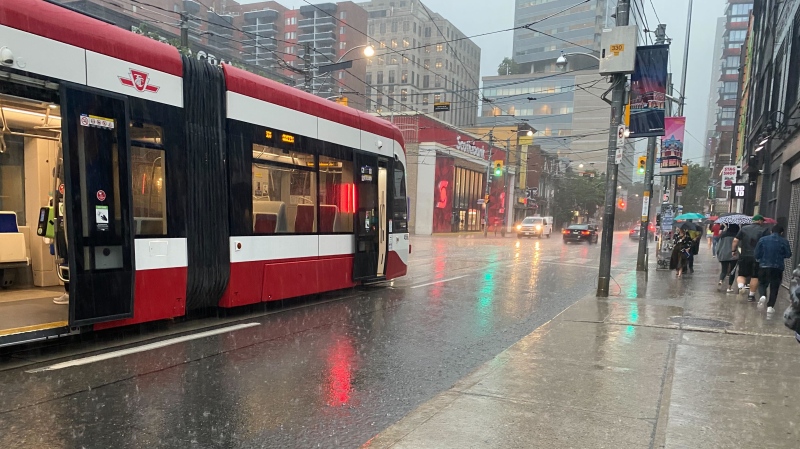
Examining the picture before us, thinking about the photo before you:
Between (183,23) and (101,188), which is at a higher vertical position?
(183,23)

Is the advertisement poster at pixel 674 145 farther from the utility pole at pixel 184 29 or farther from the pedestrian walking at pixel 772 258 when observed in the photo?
the utility pole at pixel 184 29

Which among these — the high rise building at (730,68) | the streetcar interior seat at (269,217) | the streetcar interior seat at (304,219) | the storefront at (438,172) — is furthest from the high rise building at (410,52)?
the streetcar interior seat at (269,217)

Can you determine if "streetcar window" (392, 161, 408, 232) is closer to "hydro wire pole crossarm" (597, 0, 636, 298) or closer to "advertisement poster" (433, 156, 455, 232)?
"hydro wire pole crossarm" (597, 0, 636, 298)

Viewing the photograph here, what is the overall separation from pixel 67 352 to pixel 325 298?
15.9 feet

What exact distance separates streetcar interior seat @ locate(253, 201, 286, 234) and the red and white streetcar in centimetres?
2

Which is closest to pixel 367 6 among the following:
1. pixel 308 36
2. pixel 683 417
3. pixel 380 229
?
pixel 308 36

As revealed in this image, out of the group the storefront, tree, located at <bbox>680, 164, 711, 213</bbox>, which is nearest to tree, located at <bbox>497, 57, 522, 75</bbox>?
tree, located at <bbox>680, 164, 711, 213</bbox>

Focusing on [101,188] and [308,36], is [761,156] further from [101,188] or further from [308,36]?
[308,36]

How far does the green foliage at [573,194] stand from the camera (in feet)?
239

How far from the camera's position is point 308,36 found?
96.0 metres

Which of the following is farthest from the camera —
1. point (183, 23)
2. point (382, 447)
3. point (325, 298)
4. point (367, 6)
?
point (367, 6)

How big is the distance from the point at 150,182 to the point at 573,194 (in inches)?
2872

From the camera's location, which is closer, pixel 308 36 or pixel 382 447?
pixel 382 447

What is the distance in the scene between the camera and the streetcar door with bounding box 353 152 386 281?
32.4 feet
